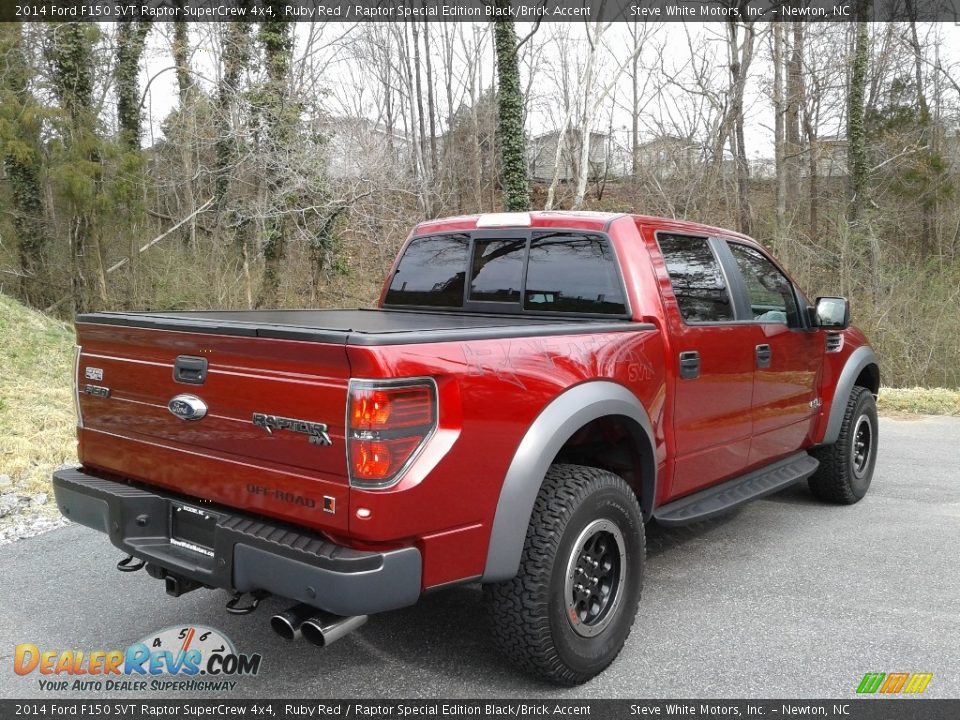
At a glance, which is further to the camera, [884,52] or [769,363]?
[884,52]

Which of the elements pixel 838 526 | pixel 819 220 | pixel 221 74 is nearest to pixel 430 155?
pixel 221 74

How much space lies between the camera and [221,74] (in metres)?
17.1

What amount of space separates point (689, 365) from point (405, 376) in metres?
1.88

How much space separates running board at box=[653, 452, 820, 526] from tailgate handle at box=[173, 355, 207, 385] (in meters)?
2.15

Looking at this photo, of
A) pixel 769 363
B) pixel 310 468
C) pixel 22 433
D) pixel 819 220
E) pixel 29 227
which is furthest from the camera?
pixel 819 220

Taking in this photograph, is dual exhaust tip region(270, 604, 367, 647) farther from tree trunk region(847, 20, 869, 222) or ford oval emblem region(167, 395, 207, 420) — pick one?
tree trunk region(847, 20, 869, 222)

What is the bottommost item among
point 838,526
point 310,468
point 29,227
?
point 838,526

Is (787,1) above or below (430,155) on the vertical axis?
above

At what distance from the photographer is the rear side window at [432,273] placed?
14.4 feet

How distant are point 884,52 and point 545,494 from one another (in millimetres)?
25205

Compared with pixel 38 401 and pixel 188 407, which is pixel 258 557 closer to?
A: pixel 188 407

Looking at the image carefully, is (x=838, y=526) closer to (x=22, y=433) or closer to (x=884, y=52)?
(x=22, y=433)

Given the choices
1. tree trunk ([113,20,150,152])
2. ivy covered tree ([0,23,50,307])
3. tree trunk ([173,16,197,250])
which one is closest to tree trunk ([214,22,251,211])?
tree trunk ([173,16,197,250])

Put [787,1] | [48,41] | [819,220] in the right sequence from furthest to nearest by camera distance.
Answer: [787,1]
[819,220]
[48,41]
